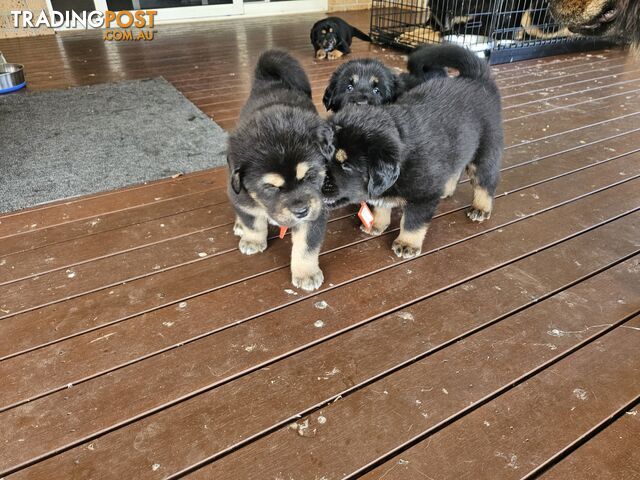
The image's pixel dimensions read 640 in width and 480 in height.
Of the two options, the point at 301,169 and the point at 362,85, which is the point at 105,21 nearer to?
the point at 362,85

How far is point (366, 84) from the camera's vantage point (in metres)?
2.50

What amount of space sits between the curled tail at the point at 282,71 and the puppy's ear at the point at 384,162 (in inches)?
34.9

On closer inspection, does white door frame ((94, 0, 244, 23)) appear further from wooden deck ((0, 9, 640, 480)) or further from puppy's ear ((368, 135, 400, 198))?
puppy's ear ((368, 135, 400, 198))

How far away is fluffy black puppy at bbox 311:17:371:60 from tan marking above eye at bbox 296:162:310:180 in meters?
4.39

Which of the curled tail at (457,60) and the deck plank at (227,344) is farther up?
the curled tail at (457,60)

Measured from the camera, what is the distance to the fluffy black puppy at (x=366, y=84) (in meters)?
2.47

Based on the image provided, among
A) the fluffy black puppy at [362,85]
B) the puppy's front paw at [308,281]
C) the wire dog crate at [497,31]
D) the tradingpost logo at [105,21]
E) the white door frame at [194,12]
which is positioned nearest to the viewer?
the puppy's front paw at [308,281]

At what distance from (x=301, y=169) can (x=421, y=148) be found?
1.77 feet

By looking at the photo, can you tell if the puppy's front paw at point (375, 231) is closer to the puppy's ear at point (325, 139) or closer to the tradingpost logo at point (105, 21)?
the puppy's ear at point (325, 139)

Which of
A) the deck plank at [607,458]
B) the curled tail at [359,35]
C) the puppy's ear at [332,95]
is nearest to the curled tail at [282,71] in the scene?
the puppy's ear at [332,95]

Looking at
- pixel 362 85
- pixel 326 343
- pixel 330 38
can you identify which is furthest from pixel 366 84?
pixel 330 38

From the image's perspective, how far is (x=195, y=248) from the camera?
2121 mm

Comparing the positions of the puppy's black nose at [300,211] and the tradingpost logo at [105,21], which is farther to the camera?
the tradingpost logo at [105,21]

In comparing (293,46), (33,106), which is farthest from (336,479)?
(293,46)
